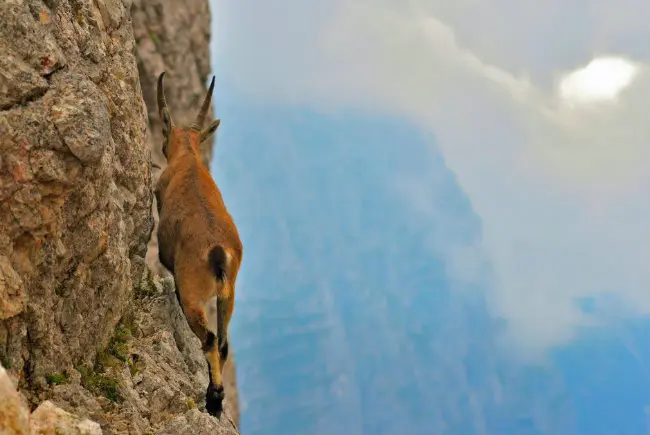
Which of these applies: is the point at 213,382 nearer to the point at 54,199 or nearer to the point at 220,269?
the point at 220,269

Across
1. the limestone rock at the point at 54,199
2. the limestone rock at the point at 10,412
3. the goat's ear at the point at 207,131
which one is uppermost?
the goat's ear at the point at 207,131

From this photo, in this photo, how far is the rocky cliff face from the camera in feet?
20.6

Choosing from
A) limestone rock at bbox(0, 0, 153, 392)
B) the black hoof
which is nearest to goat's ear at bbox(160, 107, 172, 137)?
limestone rock at bbox(0, 0, 153, 392)

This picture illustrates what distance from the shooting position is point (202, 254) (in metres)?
9.17

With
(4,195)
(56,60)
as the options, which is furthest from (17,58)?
(4,195)

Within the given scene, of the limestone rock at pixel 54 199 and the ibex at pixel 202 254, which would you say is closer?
the limestone rock at pixel 54 199

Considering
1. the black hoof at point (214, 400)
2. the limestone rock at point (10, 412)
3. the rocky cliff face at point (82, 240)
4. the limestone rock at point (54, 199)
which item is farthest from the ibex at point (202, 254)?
the limestone rock at point (10, 412)

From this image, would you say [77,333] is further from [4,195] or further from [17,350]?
[4,195]

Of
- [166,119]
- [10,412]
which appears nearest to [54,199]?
[10,412]

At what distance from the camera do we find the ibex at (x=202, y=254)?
8938mm

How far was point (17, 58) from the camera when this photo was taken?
262 inches

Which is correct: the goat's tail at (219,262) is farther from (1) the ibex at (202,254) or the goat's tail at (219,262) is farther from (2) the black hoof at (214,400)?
(2) the black hoof at (214,400)

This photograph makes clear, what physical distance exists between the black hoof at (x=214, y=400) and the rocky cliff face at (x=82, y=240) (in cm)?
17

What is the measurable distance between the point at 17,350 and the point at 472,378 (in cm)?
15933
